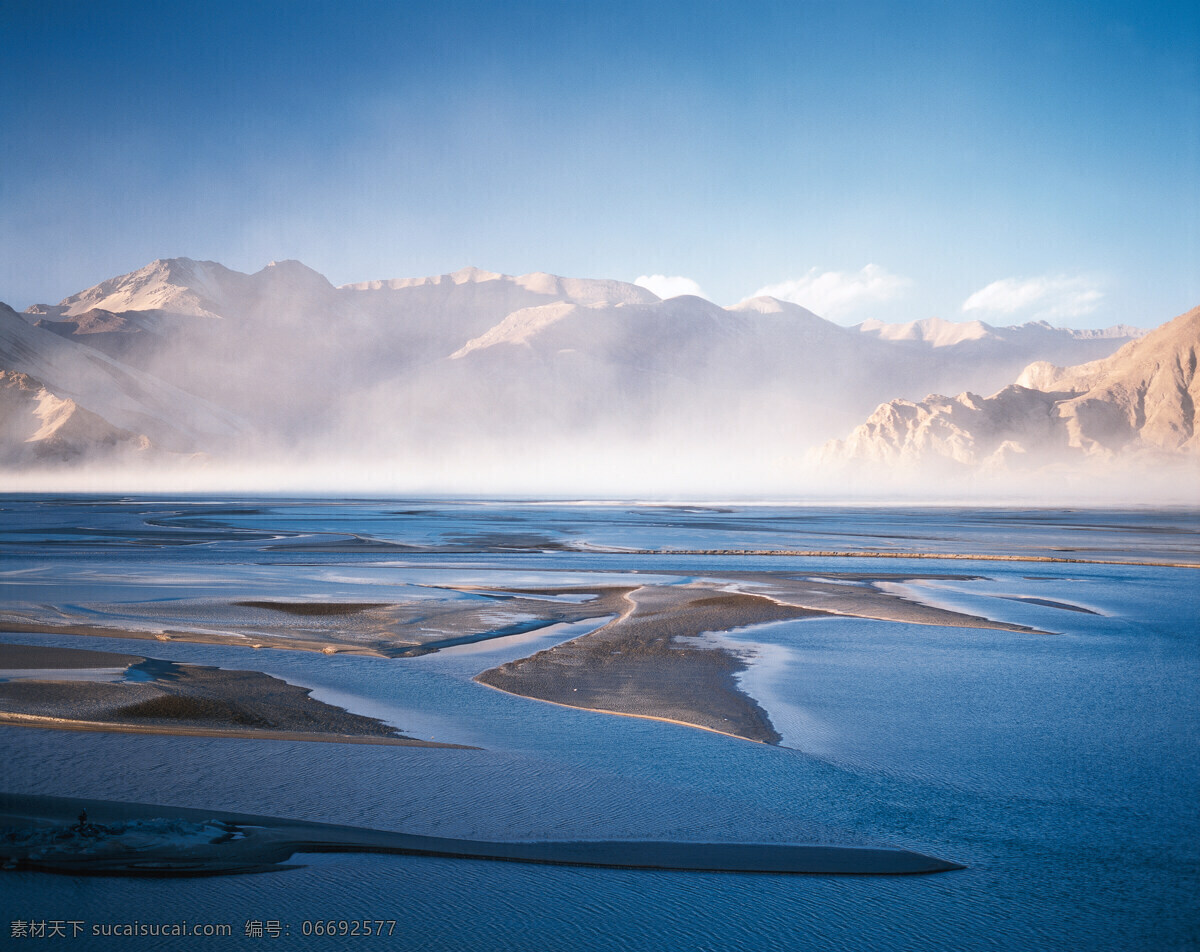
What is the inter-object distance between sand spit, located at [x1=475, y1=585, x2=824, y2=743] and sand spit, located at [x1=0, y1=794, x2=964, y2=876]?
7.41ft

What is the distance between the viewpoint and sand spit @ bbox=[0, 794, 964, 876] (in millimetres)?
4773

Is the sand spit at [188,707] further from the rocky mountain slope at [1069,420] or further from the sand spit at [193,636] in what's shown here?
the rocky mountain slope at [1069,420]

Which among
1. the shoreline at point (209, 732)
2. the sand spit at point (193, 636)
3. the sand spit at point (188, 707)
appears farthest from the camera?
the sand spit at point (193, 636)

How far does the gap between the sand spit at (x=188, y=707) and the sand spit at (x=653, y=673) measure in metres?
1.89

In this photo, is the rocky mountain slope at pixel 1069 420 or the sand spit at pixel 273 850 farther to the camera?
the rocky mountain slope at pixel 1069 420

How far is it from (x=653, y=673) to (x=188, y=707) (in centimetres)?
457

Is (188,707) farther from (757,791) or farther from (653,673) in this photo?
(757,791)

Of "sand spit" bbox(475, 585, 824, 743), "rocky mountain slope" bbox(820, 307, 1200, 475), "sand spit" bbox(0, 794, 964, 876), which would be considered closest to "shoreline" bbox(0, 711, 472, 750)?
"sand spit" bbox(0, 794, 964, 876)

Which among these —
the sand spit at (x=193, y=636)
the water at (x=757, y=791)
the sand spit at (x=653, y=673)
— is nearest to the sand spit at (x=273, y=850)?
the water at (x=757, y=791)

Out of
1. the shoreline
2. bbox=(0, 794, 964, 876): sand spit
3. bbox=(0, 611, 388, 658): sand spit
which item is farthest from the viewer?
bbox=(0, 611, 388, 658): sand spit

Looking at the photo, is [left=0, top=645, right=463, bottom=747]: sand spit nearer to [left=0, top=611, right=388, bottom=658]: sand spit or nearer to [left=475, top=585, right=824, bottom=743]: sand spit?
[left=0, top=611, right=388, bottom=658]: sand spit

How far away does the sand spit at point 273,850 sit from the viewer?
4.77 metres

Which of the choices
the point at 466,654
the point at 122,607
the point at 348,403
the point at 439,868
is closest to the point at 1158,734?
the point at 439,868

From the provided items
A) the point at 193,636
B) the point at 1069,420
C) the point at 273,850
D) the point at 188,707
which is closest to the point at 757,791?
the point at 273,850
